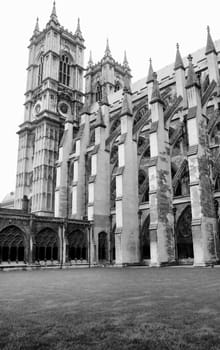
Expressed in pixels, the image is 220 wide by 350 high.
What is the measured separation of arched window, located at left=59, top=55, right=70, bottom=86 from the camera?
49.3 meters

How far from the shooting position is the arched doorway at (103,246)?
1154 inches

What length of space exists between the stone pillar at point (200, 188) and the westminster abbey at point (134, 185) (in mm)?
76

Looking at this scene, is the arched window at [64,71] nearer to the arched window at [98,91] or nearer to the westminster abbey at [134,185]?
→ the westminster abbey at [134,185]

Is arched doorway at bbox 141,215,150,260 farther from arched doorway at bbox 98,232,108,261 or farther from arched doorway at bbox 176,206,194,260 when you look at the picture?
arched doorway at bbox 98,232,108,261

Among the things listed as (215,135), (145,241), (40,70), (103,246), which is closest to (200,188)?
(215,135)

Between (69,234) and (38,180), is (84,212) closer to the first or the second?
(69,234)

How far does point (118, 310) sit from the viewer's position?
5250 mm

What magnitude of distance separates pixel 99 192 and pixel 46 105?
2067 cm

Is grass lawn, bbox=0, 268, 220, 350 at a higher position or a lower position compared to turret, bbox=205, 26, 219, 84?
lower

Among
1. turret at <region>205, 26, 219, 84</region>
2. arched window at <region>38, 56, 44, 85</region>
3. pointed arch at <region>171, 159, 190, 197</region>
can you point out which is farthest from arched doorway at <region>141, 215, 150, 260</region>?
arched window at <region>38, 56, 44, 85</region>

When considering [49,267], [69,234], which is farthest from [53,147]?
[49,267]

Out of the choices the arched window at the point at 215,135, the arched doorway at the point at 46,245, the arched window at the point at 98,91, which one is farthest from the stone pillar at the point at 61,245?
the arched window at the point at 98,91

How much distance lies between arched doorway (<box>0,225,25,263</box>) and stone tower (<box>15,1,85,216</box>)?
1445 cm

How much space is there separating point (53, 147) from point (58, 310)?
128 feet
